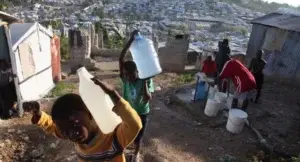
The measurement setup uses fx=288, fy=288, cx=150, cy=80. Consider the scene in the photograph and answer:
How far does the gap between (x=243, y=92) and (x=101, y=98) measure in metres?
4.23

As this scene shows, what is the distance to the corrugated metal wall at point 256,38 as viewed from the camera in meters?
10.4

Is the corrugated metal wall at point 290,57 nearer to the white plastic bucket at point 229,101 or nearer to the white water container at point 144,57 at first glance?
the white plastic bucket at point 229,101

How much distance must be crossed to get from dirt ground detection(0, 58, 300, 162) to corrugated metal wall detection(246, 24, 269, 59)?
12.7ft

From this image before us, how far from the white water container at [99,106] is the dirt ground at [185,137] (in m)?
2.80

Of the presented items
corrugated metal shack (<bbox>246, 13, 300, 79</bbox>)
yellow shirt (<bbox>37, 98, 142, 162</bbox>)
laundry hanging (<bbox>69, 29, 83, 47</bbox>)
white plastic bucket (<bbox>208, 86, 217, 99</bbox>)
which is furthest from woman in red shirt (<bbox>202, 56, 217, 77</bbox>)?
yellow shirt (<bbox>37, 98, 142, 162</bbox>)

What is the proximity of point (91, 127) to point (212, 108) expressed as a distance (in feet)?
14.9

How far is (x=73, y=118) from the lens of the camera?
1.56 metres

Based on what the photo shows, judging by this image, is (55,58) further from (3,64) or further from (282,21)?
(282,21)

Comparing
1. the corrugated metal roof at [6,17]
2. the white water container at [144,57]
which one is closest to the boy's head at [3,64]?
the corrugated metal roof at [6,17]

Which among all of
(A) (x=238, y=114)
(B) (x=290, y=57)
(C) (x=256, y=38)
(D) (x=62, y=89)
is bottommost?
(D) (x=62, y=89)

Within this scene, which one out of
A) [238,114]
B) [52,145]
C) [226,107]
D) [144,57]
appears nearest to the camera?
[144,57]

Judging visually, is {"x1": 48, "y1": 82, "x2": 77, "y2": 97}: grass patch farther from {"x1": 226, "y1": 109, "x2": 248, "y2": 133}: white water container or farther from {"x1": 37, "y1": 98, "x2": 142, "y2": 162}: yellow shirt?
{"x1": 37, "y1": 98, "x2": 142, "y2": 162}: yellow shirt

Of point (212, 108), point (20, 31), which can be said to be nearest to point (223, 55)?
point (212, 108)

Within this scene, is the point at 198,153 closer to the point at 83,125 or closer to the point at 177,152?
the point at 177,152
